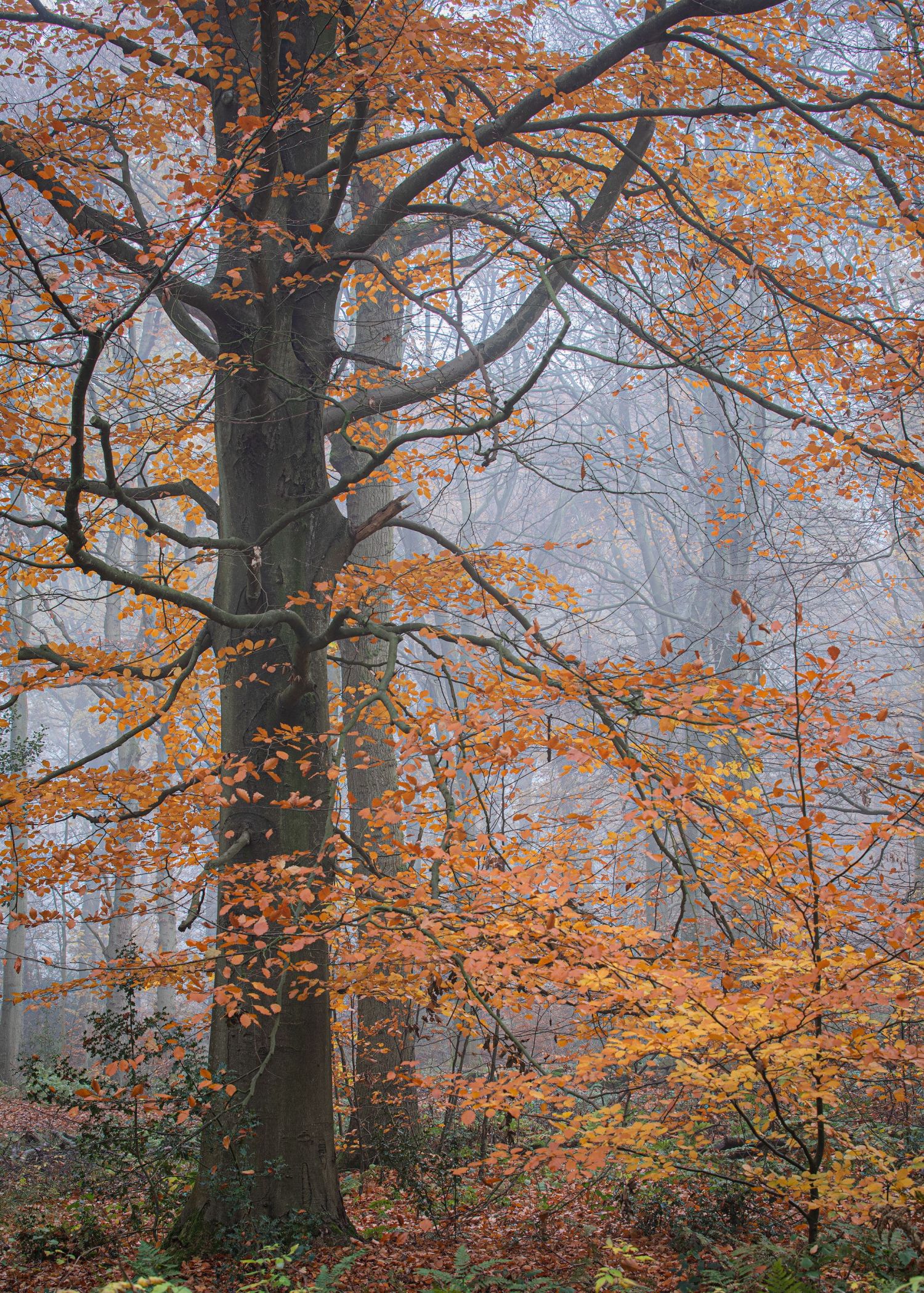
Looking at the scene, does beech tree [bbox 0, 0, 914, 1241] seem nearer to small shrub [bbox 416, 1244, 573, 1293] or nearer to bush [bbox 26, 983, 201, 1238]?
bush [bbox 26, 983, 201, 1238]

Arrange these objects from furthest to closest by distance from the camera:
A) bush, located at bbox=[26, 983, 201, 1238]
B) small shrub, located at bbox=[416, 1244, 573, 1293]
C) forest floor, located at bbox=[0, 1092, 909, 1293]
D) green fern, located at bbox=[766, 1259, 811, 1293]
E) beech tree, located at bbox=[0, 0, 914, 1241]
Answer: bush, located at bbox=[26, 983, 201, 1238], beech tree, located at bbox=[0, 0, 914, 1241], forest floor, located at bbox=[0, 1092, 909, 1293], small shrub, located at bbox=[416, 1244, 573, 1293], green fern, located at bbox=[766, 1259, 811, 1293]

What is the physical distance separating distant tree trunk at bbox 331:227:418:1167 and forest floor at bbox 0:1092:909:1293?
2.37 feet

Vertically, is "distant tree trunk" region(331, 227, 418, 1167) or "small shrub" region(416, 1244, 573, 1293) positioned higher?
"distant tree trunk" region(331, 227, 418, 1167)

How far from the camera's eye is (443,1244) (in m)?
5.30

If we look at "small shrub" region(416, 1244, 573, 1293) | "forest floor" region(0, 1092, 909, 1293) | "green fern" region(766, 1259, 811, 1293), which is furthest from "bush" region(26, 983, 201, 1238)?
"green fern" region(766, 1259, 811, 1293)

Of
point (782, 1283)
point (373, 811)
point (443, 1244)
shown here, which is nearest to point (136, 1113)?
point (443, 1244)

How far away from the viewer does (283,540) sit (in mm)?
6188

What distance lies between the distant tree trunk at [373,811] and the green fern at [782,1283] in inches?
117

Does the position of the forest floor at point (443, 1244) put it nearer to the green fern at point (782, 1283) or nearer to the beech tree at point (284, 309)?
the green fern at point (782, 1283)

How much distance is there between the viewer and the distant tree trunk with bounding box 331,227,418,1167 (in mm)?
7062

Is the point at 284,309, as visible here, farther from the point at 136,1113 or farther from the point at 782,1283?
the point at 782,1283

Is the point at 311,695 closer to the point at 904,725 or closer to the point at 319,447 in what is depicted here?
the point at 319,447

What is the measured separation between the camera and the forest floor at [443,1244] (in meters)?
4.37

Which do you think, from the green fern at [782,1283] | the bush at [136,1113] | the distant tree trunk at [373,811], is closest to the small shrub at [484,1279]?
the green fern at [782,1283]
